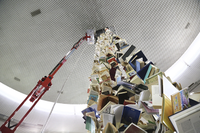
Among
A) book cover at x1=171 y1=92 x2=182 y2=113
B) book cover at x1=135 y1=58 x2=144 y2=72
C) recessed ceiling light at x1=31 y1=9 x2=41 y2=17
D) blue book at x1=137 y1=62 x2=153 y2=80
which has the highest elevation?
recessed ceiling light at x1=31 y1=9 x2=41 y2=17

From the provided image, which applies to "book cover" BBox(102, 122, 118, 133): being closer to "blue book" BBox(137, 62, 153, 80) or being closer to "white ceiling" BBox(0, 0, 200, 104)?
"blue book" BBox(137, 62, 153, 80)

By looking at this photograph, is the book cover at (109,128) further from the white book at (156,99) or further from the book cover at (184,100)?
the book cover at (184,100)

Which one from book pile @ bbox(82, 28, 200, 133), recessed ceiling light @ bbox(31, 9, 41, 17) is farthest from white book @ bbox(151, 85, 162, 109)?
recessed ceiling light @ bbox(31, 9, 41, 17)

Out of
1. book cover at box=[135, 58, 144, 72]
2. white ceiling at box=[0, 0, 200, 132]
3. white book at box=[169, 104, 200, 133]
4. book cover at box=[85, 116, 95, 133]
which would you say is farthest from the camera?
white ceiling at box=[0, 0, 200, 132]

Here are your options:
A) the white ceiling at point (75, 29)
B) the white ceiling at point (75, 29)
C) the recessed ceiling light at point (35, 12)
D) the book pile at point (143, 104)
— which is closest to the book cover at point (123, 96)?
the book pile at point (143, 104)

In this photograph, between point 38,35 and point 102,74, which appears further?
point 38,35

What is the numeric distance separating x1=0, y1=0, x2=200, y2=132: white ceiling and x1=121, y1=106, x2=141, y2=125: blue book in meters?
3.63

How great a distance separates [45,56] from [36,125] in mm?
2523

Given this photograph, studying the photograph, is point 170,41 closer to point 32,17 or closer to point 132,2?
point 132,2

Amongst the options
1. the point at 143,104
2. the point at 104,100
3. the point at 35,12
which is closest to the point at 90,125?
the point at 104,100

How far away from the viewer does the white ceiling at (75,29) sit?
3.67m

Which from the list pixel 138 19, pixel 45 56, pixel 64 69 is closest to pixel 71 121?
pixel 64 69

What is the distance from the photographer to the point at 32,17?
3855mm

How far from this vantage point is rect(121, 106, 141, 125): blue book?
70 cm
